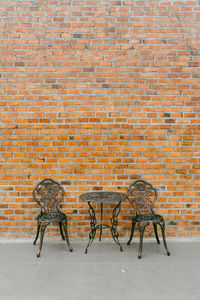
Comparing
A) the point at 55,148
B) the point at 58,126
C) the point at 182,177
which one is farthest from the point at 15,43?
the point at 182,177

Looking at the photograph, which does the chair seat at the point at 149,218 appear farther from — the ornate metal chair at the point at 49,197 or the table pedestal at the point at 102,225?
the ornate metal chair at the point at 49,197

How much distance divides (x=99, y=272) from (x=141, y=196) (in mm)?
1148

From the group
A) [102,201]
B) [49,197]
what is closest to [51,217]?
[49,197]

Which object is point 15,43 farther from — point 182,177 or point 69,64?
point 182,177

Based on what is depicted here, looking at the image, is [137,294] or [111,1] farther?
[111,1]

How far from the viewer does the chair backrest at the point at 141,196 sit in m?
3.54

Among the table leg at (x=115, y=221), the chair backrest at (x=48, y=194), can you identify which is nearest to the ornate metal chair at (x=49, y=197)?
the chair backrest at (x=48, y=194)

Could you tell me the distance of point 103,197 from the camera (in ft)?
→ 11.1

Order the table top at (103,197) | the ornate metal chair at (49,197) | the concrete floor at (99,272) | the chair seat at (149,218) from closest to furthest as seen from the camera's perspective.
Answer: the concrete floor at (99,272), the chair seat at (149,218), the table top at (103,197), the ornate metal chair at (49,197)

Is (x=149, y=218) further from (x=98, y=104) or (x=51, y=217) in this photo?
(x=98, y=104)

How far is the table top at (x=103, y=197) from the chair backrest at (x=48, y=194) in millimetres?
383

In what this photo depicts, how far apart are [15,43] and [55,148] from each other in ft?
5.06

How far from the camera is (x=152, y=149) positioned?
3.72 metres

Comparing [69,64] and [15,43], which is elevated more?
[15,43]
